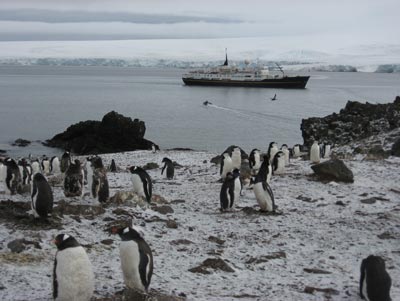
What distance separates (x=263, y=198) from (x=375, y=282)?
489 centimetres

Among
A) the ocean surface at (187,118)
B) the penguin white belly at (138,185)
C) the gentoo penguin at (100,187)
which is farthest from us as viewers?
the ocean surface at (187,118)

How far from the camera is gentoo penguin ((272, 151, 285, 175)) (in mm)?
17391

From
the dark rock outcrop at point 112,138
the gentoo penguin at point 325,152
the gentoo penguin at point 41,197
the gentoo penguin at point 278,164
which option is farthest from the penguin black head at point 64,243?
the dark rock outcrop at point 112,138

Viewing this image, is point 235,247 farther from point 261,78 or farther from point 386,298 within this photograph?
point 261,78

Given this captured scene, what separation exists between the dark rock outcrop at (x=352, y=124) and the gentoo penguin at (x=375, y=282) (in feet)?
77.5

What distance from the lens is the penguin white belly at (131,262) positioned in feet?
21.7

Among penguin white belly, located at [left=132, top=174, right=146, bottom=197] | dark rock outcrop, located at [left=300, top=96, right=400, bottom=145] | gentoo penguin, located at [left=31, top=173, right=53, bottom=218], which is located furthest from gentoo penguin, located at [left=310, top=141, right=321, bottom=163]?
gentoo penguin, located at [left=31, top=173, right=53, bottom=218]

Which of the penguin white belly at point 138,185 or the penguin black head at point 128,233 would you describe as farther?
the penguin white belly at point 138,185

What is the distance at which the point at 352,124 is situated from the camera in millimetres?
35594

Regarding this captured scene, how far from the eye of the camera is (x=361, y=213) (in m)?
12.4

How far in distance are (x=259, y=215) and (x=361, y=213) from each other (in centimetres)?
241

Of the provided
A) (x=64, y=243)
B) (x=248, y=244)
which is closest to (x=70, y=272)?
(x=64, y=243)

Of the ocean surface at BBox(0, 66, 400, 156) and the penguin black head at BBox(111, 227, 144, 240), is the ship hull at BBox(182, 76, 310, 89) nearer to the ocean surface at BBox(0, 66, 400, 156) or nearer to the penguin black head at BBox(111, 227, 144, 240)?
the ocean surface at BBox(0, 66, 400, 156)

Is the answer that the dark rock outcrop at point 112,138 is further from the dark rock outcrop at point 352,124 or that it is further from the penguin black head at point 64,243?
the penguin black head at point 64,243
